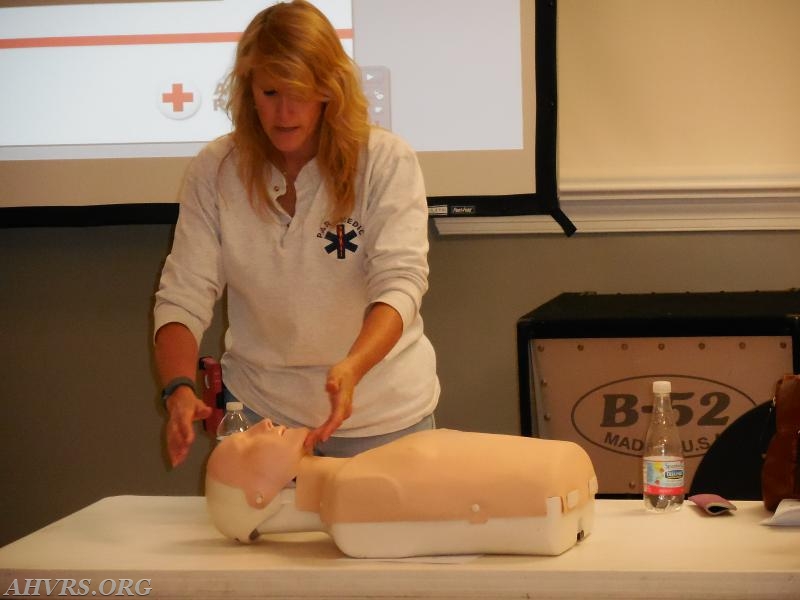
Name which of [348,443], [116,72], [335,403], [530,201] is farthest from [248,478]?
[116,72]

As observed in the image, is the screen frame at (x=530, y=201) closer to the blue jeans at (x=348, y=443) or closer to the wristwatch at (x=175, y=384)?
the blue jeans at (x=348, y=443)

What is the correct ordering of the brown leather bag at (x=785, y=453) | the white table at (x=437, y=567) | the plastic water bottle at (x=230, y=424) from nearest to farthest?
1. the white table at (x=437, y=567)
2. the brown leather bag at (x=785, y=453)
3. the plastic water bottle at (x=230, y=424)

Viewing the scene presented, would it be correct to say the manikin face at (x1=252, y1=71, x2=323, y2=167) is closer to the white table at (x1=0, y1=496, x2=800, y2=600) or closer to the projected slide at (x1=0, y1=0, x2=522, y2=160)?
the white table at (x1=0, y1=496, x2=800, y2=600)

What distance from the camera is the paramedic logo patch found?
171 cm

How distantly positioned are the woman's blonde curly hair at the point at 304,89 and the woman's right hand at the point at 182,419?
0.42 meters

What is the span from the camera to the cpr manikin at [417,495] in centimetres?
121

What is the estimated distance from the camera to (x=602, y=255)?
9.29 feet

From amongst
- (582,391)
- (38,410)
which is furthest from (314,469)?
(38,410)

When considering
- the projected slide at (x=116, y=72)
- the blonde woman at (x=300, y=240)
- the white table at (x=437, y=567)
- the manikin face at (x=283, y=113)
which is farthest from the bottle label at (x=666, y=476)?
the projected slide at (x=116, y=72)

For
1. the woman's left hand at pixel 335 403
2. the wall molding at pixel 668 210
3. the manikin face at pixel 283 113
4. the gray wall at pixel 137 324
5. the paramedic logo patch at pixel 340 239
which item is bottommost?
the gray wall at pixel 137 324

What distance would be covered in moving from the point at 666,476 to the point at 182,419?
2.19 feet

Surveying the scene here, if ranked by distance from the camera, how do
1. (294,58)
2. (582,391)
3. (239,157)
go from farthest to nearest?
1. (582,391)
2. (239,157)
3. (294,58)

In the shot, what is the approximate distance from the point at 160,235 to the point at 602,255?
123 cm

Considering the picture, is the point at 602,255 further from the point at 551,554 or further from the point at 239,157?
the point at 551,554
